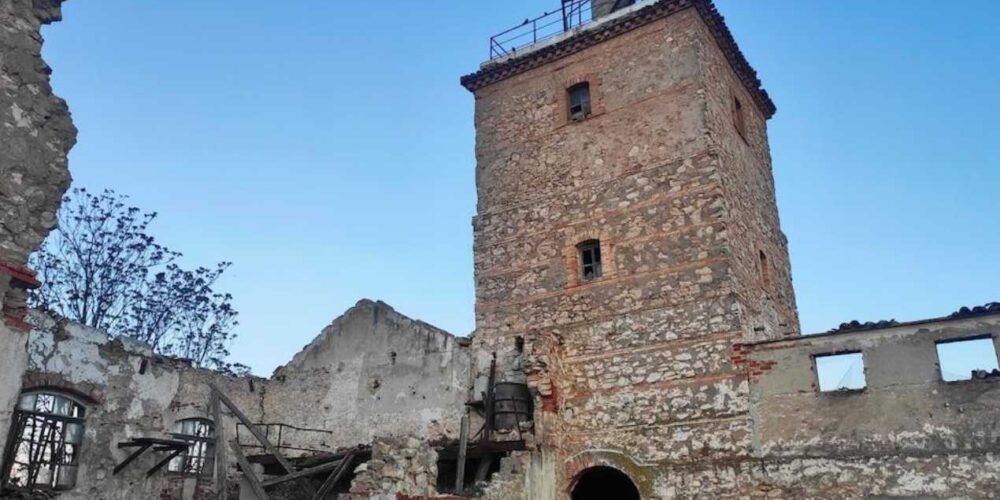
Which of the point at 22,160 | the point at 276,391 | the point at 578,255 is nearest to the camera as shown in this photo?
the point at 22,160

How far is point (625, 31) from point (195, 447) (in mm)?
12809

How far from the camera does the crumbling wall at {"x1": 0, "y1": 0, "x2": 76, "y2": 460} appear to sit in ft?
22.1

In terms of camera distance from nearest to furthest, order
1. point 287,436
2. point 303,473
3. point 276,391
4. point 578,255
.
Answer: point 303,473
point 578,255
point 287,436
point 276,391

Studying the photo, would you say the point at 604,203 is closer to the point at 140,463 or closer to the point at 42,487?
the point at 140,463

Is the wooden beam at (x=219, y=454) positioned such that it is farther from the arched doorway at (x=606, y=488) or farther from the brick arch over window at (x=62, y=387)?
the arched doorway at (x=606, y=488)

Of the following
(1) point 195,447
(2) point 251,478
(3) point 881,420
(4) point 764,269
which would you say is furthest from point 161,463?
(3) point 881,420

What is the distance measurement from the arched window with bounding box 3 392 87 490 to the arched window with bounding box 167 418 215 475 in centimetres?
214

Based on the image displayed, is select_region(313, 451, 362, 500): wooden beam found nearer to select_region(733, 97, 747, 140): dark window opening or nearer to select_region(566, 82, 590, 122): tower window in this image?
select_region(566, 82, 590, 122): tower window

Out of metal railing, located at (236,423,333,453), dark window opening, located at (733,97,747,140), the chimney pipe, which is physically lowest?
metal railing, located at (236,423,333,453)

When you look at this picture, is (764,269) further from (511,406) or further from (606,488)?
(511,406)

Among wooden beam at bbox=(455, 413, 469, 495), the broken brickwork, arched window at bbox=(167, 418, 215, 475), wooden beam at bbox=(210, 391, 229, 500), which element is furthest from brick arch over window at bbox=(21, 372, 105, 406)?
the broken brickwork

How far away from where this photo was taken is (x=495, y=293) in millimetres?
16531

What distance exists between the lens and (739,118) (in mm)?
17719

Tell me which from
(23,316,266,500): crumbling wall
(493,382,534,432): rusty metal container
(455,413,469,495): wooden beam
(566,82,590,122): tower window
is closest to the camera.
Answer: (455,413,469,495): wooden beam
